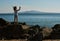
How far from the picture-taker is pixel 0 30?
2009cm

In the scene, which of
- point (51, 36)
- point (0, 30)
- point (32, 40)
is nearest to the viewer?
point (32, 40)

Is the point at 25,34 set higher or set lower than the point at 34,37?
lower

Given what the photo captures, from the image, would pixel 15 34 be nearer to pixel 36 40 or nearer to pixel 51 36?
pixel 51 36

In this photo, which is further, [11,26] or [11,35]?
[11,26]

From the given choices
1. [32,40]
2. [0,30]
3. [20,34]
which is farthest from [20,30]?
[32,40]

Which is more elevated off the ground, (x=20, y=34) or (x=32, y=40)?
(x=32, y=40)

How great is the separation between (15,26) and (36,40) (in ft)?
23.9

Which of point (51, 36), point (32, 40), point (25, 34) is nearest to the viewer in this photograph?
point (32, 40)

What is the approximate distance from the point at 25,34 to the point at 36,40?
6.28 meters

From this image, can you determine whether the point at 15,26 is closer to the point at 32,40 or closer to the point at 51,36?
the point at 51,36

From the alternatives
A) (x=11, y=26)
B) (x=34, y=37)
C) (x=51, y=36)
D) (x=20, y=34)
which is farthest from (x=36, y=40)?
(x=11, y=26)

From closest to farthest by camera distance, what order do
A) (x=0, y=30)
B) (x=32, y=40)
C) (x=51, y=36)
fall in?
(x=32, y=40) → (x=51, y=36) → (x=0, y=30)

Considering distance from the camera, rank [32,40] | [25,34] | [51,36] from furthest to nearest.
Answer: [25,34] < [51,36] < [32,40]

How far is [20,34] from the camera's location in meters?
18.8
